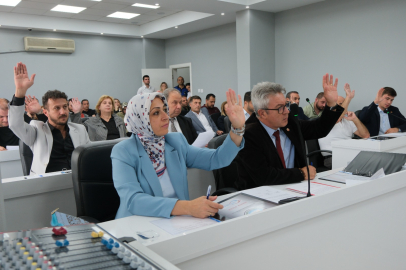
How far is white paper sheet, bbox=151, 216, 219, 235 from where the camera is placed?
1.10 metres

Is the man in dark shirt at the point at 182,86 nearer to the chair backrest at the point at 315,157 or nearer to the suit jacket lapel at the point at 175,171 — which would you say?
the chair backrest at the point at 315,157

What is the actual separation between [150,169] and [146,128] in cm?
18

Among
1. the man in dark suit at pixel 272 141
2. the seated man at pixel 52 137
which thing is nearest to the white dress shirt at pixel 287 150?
the man in dark suit at pixel 272 141

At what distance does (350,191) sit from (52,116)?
6.82 feet

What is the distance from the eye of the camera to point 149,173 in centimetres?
152

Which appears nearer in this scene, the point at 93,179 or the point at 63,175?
the point at 93,179

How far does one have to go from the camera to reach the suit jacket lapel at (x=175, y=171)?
5.27ft

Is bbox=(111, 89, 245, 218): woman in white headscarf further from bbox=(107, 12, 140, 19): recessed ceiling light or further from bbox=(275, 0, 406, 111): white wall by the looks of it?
bbox=(107, 12, 140, 19): recessed ceiling light

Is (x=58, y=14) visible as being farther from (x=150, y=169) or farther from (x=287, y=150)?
(x=150, y=169)

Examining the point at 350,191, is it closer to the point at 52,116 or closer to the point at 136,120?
the point at 136,120

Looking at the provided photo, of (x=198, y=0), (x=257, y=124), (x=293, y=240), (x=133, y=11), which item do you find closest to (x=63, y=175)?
(x=257, y=124)

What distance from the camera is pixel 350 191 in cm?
134

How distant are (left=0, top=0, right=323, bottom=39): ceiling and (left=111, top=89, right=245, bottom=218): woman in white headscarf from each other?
5430mm

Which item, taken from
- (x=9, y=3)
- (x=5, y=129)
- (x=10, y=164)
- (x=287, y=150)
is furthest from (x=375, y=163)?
Answer: (x=9, y=3)
